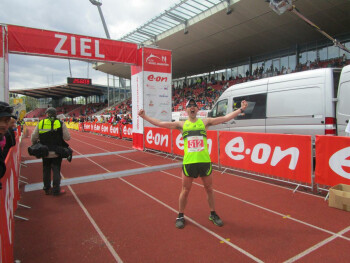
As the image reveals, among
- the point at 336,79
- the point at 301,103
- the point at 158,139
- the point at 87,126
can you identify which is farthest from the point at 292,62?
the point at 87,126

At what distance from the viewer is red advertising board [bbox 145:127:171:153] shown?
941cm

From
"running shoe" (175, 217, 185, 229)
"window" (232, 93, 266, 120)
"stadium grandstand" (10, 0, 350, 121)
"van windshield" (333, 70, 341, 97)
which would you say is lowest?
"running shoe" (175, 217, 185, 229)

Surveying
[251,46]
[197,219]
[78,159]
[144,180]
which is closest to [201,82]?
[251,46]

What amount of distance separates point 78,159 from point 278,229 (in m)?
8.21

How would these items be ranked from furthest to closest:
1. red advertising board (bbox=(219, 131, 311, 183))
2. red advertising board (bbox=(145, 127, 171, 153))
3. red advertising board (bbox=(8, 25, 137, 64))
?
red advertising board (bbox=(145, 127, 171, 153)), red advertising board (bbox=(8, 25, 137, 64)), red advertising board (bbox=(219, 131, 311, 183))

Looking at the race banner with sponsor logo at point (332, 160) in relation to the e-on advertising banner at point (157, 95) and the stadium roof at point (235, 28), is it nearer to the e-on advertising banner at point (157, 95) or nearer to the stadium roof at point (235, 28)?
the e-on advertising banner at point (157, 95)

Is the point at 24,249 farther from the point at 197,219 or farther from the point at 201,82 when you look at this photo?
the point at 201,82

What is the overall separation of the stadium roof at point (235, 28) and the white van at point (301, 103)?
12065 millimetres

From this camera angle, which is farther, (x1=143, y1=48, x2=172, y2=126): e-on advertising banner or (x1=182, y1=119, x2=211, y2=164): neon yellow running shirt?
(x1=143, y1=48, x2=172, y2=126): e-on advertising banner

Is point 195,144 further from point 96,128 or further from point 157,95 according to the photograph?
point 96,128

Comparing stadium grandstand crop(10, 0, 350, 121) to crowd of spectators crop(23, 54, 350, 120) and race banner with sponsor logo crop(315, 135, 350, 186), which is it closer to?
crowd of spectators crop(23, 54, 350, 120)

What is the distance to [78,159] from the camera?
9484 millimetres

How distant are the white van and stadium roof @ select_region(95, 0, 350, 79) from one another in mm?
12065

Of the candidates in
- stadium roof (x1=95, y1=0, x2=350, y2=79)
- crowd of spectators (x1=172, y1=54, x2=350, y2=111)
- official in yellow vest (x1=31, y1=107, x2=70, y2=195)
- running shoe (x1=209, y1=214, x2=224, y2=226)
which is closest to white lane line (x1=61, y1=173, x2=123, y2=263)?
official in yellow vest (x1=31, y1=107, x2=70, y2=195)
